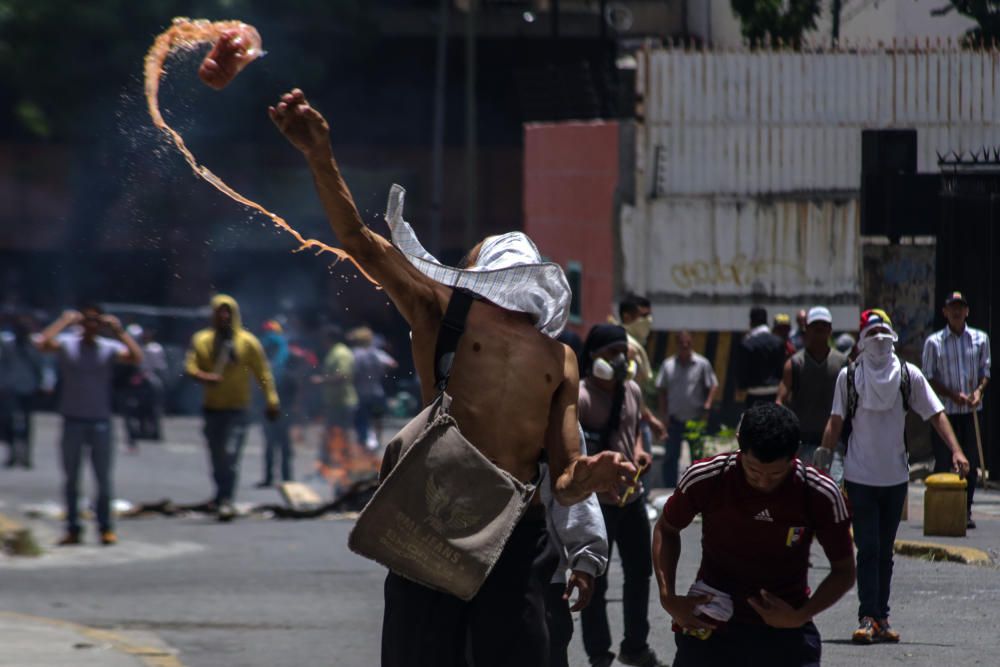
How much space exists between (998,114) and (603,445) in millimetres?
6355

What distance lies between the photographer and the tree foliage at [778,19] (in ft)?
73.2

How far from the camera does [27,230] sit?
113 ft

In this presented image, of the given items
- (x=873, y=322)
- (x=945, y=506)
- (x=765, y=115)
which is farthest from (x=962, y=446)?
(x=765, y=115)

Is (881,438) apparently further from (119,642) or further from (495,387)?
(495,387)

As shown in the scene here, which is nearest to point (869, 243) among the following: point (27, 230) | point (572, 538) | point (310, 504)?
point (310, 504)

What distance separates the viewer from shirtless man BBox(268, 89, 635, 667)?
4.81 meters

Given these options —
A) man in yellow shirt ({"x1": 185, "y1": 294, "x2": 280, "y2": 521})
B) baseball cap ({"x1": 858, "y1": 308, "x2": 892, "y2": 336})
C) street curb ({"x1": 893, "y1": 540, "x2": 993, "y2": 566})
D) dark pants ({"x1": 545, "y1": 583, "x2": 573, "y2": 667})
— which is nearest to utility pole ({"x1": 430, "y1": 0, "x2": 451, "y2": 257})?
man in yellow shirt ({"x1": 185, "y1": 294, "x2": 280, "y2": 521})

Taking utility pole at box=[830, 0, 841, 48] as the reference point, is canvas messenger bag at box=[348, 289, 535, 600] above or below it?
below

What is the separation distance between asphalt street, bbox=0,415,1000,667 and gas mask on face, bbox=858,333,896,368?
4.30 ft

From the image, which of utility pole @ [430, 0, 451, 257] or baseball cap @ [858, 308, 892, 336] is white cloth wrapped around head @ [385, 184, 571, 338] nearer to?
baseball cap @ [858, 308, 892, 336]

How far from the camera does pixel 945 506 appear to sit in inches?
440

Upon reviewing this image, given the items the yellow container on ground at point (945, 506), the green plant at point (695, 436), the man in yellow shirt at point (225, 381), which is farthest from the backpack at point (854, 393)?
the man in yellow shirt at point (225, 381)

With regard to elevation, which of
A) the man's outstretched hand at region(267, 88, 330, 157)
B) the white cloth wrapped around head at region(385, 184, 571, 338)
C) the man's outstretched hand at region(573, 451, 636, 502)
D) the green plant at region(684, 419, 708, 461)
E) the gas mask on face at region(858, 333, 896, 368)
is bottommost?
the green plant at region(684, 419, 708, 461)

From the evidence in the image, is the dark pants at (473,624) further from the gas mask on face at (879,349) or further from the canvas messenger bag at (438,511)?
the gas mask on face at (879,349)
